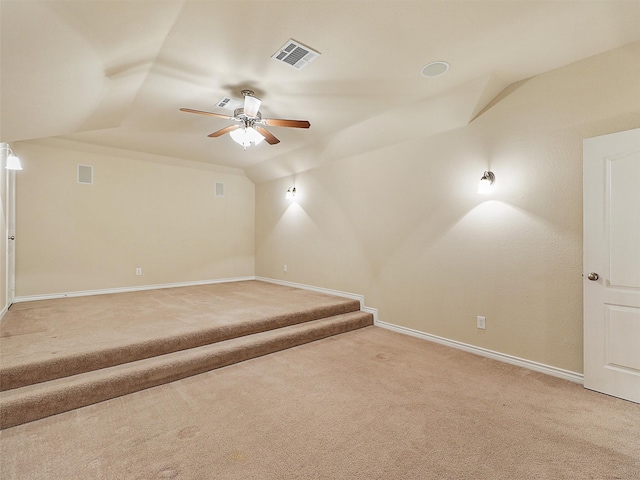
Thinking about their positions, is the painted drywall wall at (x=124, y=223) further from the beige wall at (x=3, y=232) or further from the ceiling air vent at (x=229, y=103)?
the ceiling air vent at (x=229, y=103)

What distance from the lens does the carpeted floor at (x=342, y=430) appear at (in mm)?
1724

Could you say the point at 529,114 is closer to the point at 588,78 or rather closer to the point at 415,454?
the point at 588,78

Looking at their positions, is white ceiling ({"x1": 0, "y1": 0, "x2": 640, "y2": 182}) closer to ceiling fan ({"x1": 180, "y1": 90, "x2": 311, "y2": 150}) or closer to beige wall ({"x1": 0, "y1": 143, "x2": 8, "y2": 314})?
ceiling fan ({"x1": 180, "y1": 90, "x2": 311, "y2": 150})

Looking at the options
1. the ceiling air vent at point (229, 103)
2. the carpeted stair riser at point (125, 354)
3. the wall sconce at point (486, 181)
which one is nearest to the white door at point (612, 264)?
the wall sconce at point (486, 181)

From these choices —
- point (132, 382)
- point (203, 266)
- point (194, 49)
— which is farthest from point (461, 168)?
point (203, 266)

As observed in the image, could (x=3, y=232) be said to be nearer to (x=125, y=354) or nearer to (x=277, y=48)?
(x=125, y=354)

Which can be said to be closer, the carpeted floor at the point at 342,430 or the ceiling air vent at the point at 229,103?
the carpeted floor at the point at 342,430

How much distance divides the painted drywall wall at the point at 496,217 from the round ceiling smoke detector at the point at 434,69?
2.69ft

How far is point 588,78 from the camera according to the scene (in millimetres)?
2688

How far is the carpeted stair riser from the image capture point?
Answer: 2.37 meters

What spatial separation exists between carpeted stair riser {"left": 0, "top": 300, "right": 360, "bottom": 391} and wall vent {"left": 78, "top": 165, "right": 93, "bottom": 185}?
3.75m

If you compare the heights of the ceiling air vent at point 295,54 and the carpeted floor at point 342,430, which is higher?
the ceiling air vent at point 295,54

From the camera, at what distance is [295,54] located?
2.62 metres

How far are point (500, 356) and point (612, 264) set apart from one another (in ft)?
4.46
